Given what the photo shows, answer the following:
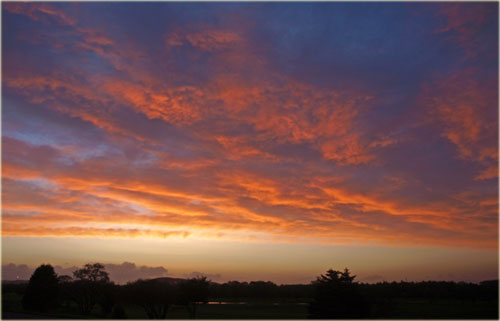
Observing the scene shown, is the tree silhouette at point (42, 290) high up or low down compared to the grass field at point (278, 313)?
up

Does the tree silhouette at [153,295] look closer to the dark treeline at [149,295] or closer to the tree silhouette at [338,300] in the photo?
the dark treeline at [149,295]

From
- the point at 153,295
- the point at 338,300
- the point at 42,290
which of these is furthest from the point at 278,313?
the point at 42,290

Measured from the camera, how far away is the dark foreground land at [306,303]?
199 feet

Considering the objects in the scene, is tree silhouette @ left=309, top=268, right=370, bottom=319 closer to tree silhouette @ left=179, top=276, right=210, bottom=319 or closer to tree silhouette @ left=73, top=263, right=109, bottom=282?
tree silhouette @ left=179, top=276, right=210, bottom=319

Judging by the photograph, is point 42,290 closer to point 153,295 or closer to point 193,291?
point 153,295

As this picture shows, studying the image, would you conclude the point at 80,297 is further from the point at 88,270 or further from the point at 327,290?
the point at 327,290

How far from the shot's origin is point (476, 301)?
105750mm

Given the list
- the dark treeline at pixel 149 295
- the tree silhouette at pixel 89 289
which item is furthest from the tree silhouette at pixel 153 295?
the tree silhouette at pixel 89 289

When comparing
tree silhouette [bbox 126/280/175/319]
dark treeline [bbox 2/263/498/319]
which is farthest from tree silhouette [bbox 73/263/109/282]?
tree silhouette [bbox 126/280/175/319]

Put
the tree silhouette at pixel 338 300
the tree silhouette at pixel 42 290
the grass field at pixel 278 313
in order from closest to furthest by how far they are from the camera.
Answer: the tree silhouette at pixel 338 300, the grass field at pixel 278 313, the tree silhouette at pixel 42 290

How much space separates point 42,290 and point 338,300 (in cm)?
4498

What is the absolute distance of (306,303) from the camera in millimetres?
112688

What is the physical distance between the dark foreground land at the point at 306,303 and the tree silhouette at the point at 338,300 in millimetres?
1903

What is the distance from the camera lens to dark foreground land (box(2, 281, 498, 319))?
199ft
